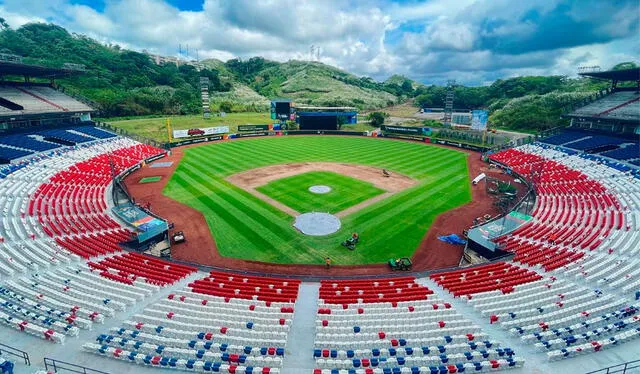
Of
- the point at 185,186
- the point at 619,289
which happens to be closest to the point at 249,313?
the point at 619,289

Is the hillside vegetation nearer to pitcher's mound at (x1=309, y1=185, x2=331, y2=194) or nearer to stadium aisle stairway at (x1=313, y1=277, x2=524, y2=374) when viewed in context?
pitcher's mound at (x1=309, y1=185, x2=331, y2=194)

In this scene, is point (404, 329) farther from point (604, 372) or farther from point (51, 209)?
point (51, 209)

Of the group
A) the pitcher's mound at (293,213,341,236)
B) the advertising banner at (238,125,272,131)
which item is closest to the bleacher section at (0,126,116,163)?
the advertising banner at (238,125,272,131)

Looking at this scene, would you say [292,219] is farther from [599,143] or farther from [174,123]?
[174,123]

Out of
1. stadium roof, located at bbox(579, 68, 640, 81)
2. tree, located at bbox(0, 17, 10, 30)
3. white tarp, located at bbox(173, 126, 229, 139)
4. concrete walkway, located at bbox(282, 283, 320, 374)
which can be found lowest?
concrete walkway, located at bbox(282, 283, 320, 374)

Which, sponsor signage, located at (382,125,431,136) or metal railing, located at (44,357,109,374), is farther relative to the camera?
sponsor signage, located at (382,125,431,136)

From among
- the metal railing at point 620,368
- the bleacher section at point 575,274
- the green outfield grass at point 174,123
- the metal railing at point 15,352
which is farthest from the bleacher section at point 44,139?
the metal railing at point 620,368
